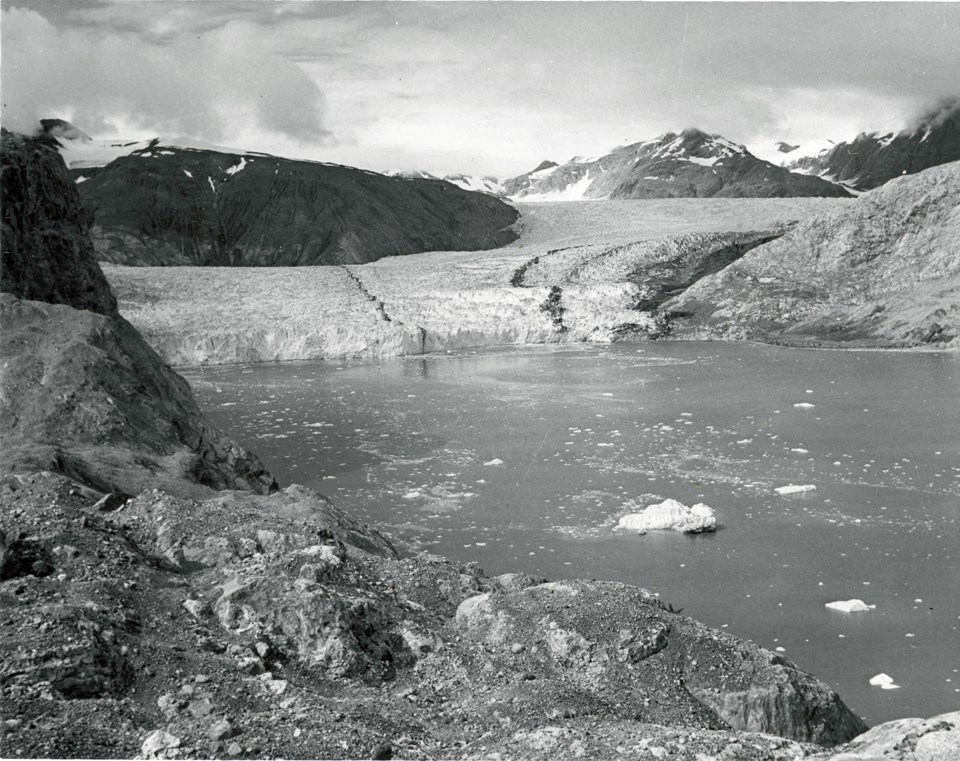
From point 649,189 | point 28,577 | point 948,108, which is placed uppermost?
point 948,108

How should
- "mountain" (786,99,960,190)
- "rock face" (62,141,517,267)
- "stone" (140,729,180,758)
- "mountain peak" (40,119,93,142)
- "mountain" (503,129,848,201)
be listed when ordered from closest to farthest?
"stone" (140,729,180,758) < "rock face" (62,141,517,267) < "mountain peak" (40,119,93,142) < "mountain" (503,129,848,201) < "mountain" (786,99,960,190)

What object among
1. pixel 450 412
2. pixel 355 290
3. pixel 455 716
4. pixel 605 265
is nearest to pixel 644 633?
pixel 455 716

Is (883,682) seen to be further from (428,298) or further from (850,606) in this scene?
(428,298)

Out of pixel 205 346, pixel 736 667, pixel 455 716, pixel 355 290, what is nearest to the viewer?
pixel 455 716

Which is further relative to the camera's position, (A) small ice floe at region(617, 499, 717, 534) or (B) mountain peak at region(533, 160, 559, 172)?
(B) mountain peak at region(533, 160, 559, 172)

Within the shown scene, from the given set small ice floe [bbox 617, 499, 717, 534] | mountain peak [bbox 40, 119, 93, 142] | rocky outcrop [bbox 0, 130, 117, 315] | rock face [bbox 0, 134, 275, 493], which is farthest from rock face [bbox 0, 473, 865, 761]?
mountain peak [bbox 40, 119, 93, 142]

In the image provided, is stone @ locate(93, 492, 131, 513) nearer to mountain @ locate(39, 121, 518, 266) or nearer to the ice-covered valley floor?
the ice-covered valley floor

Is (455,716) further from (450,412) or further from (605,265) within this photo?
(605,265)

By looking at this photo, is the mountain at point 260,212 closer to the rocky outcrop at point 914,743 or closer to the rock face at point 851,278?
the rock face at point 851,278
